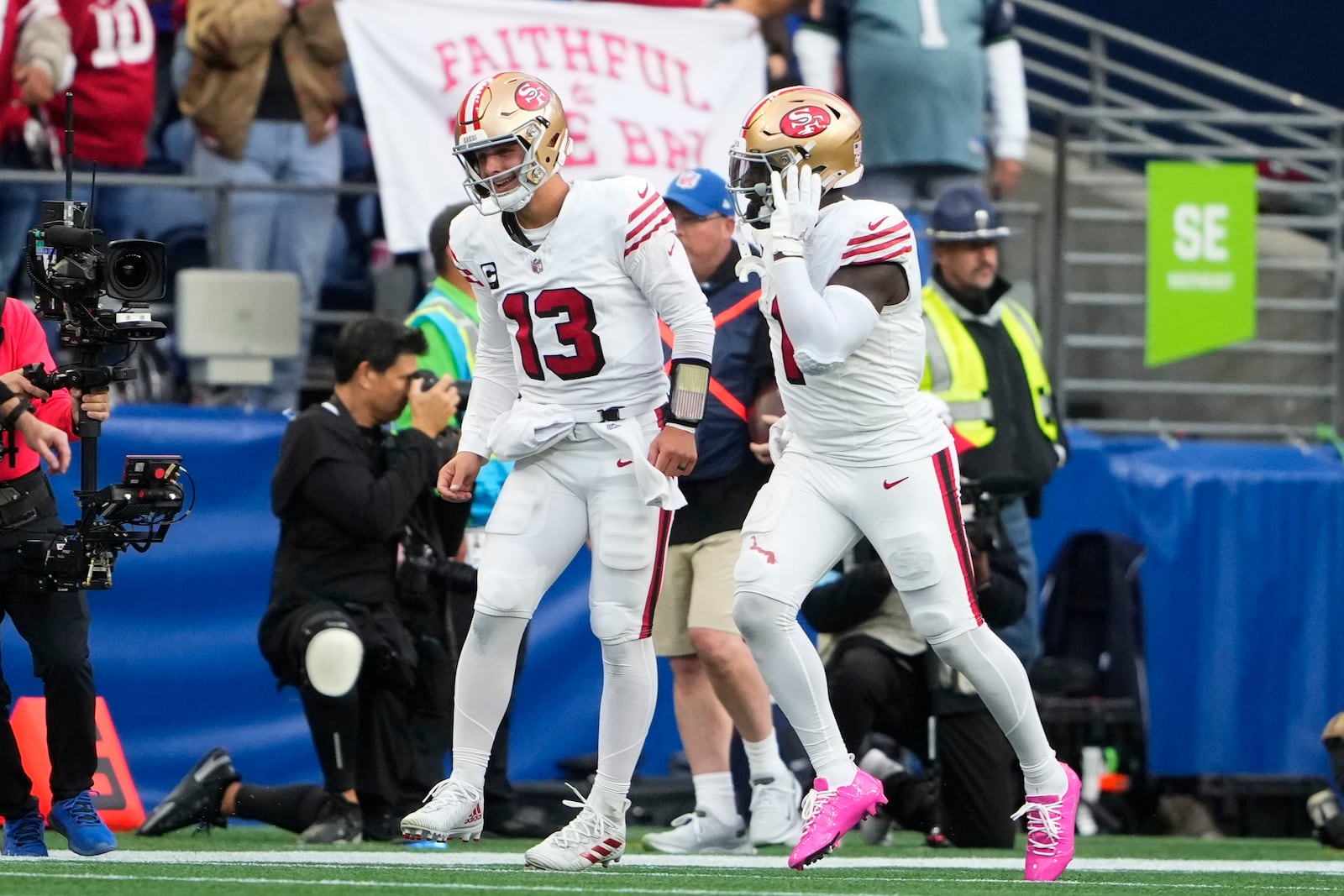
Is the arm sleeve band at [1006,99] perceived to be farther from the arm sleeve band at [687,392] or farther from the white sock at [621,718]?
the white sock at [621,718]

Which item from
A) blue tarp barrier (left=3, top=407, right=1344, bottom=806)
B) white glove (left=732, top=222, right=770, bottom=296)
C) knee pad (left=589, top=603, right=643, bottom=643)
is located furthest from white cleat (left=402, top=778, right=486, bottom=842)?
blue tarp barrier (left=3, top=407, right=1344, bottom=806)

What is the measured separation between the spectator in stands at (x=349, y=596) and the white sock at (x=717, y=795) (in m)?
0.90

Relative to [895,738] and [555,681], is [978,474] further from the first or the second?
[555,681]

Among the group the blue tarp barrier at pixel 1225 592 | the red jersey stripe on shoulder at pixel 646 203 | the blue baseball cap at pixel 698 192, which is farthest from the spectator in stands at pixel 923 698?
the blue tarp barrier at pixel 1225 592

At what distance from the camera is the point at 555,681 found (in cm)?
852

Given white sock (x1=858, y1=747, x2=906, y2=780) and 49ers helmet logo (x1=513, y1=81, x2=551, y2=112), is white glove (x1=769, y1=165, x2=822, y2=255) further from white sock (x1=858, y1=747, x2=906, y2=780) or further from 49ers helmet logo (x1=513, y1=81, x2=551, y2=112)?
white sock (x1=858, y1=747, x2=906, y2=780)

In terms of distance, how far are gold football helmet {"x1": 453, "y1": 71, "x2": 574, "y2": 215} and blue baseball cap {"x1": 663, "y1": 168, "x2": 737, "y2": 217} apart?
1124 mm

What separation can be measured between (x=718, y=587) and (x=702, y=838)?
69cm

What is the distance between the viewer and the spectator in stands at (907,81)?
30.2 feet

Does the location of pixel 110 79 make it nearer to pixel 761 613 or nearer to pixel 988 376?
pixel 988 376

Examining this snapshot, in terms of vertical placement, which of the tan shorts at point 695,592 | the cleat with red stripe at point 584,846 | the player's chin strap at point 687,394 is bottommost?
the cleat with red stripe at point 584,846

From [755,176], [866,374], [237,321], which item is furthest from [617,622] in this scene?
[237,321]

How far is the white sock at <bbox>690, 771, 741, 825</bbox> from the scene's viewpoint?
262 inches

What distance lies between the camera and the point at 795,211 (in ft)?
17.7
